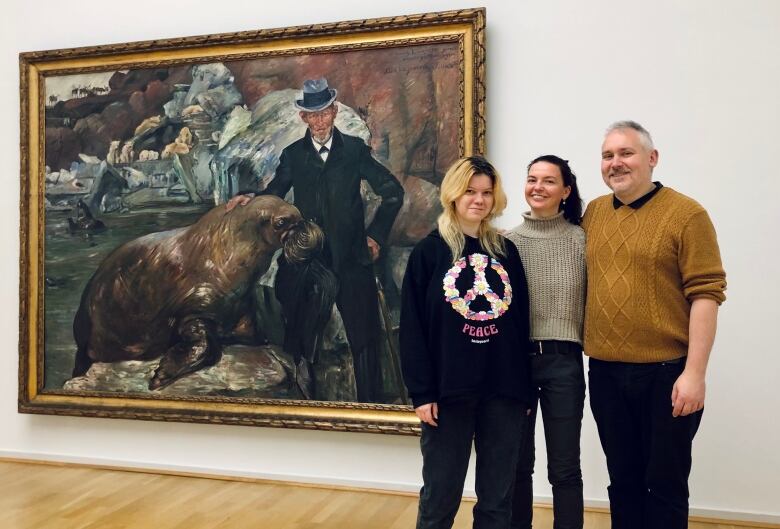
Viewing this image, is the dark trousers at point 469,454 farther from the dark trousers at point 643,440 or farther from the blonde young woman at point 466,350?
the dark trousers at point 643,440

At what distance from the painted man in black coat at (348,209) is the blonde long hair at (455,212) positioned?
144 centimetres

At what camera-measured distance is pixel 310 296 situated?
4.05 m

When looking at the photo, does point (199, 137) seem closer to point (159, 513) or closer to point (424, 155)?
point (424, 155)

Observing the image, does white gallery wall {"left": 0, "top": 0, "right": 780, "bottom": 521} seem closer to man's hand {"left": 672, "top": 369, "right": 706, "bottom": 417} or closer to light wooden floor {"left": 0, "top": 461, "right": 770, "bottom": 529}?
light wooden floor {"left": 0, "top": 461, "right": 770, "bottom": 529}

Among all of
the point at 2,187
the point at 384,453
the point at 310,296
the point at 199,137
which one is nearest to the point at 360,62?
the point at 199,137

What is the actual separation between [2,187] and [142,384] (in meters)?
1.61

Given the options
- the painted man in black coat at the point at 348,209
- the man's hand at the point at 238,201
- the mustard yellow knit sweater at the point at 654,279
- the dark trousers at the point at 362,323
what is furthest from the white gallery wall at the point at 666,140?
the mustard yellow knit sweater at the point at 654,279

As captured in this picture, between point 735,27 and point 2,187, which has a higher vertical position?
point 735,27

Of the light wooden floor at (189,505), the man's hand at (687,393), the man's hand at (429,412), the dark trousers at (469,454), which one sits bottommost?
the light wooden floor at (189,505)

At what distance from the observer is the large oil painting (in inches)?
155

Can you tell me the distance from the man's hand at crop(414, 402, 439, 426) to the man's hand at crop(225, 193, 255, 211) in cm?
215

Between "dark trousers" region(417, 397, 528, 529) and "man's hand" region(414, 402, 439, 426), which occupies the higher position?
"man's hand" region(414, 402, 439, 426)

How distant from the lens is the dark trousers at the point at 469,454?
2.43 meters

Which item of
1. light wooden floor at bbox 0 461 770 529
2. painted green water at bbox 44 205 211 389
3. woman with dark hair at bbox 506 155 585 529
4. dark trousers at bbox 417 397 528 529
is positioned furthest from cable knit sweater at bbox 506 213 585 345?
painted green water at bbox 44 205 211 389
